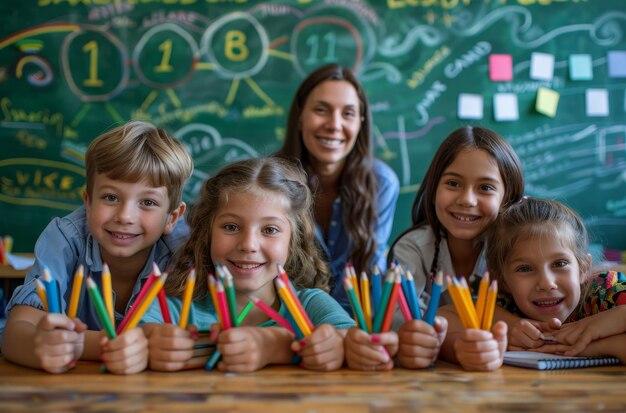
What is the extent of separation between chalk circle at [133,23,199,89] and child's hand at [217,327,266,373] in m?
2.99

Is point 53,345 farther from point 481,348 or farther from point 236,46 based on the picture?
point 236,46

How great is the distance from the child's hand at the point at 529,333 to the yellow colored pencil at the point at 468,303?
0.77 feet

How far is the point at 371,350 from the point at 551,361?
1.09ft

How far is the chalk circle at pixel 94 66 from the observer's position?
390cm

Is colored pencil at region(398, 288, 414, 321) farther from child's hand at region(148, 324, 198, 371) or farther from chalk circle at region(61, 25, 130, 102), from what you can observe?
chalk circle at region(61, 25, 130, 102)

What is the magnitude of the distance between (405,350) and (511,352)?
10.7 inches

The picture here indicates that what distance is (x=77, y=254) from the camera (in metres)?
1.70

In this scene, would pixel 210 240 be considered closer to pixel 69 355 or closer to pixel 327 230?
pixel 69 355

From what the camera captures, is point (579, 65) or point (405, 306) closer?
point (405, 306)

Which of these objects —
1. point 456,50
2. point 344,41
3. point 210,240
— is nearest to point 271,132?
point 344,41

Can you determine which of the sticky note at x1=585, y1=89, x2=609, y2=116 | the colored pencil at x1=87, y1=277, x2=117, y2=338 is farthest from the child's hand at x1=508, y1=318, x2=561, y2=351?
the sticky note at x1=585, y1=89, x2=609, y2=116

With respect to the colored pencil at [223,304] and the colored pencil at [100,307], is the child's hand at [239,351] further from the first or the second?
the colored pencil at [100,307]

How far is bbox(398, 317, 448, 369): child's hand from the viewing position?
1162 mm

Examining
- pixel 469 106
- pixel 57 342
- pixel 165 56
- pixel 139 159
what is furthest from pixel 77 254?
pixel 469 106
